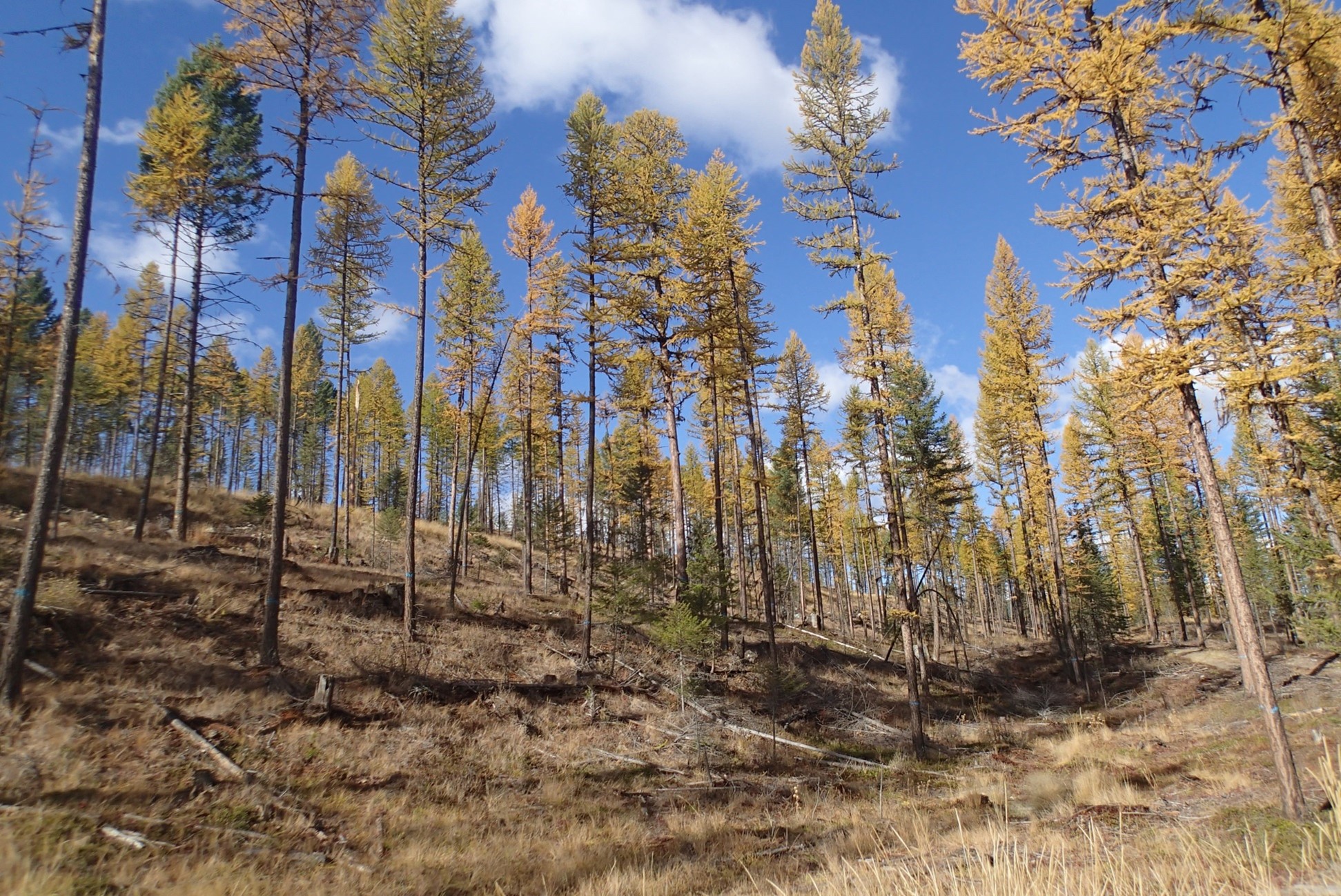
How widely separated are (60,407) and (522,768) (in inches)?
376

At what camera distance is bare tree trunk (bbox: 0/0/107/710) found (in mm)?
8242

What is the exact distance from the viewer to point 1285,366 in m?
8.59

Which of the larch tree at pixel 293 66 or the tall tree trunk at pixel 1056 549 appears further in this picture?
the tall tree trunk at pixel 1056 549

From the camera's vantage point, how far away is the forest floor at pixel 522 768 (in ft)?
20.1

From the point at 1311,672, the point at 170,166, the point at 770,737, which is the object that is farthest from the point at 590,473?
the point at 1311,672

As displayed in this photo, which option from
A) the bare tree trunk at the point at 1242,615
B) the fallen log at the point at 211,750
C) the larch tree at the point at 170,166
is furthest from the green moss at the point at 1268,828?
the larch tree at the point at 170,166

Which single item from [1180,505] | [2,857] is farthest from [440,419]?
[1180,505]

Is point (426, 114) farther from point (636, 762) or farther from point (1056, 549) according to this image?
point (1056, 549)

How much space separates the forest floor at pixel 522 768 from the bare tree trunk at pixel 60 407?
76 cm

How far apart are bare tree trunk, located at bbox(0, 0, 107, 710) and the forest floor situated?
758mm

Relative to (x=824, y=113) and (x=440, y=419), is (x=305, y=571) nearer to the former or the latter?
(x=824, y=113)

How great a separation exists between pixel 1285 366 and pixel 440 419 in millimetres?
49815

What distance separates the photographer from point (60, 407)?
909 cm

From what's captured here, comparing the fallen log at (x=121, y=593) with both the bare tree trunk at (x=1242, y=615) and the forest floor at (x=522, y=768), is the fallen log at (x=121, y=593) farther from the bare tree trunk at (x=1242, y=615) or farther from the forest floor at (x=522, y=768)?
the bare tree trunk at (x=1242, y=615)
